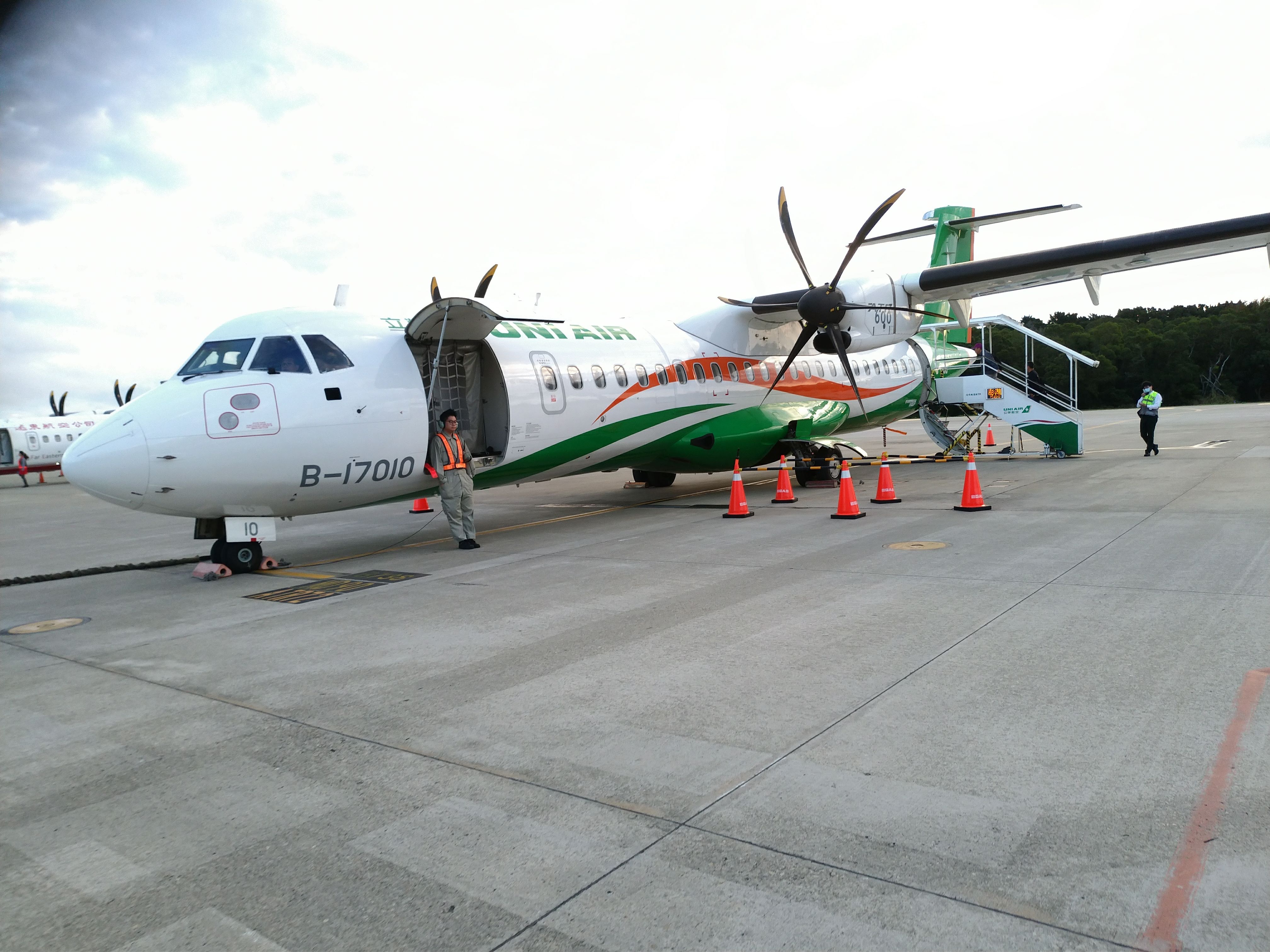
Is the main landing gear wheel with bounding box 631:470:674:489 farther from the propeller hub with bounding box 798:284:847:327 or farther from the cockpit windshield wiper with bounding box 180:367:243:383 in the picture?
the cockpit windshield wiper with bounding box 180:367:243:383

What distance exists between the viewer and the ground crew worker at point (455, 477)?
10.9 metres

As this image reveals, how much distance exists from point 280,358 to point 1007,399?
17066 millimetres

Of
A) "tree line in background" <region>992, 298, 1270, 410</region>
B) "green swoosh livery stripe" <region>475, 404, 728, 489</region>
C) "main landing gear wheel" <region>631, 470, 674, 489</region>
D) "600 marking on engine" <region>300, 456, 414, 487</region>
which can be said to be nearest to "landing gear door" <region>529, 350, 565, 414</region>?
"green swoosh livery stripe" <region>475, 404, 728, 489</region>

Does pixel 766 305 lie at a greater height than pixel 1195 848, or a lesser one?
greater

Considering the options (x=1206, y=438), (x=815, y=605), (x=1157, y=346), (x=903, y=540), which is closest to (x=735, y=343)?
(x=903, y=540)

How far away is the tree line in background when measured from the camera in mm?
73562

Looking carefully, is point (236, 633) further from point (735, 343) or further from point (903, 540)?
point (735, 343)

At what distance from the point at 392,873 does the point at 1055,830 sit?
250cm

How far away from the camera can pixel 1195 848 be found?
3.07 meters

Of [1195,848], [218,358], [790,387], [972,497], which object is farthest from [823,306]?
[1195,848]

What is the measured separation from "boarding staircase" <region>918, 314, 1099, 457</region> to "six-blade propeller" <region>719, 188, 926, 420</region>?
592cm

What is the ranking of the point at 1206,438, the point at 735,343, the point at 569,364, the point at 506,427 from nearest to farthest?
the point at 506,427
the point at 569,364
the point at 735,343
the point at 1206,438

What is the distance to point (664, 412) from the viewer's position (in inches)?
567

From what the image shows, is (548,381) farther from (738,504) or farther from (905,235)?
(905,235)
